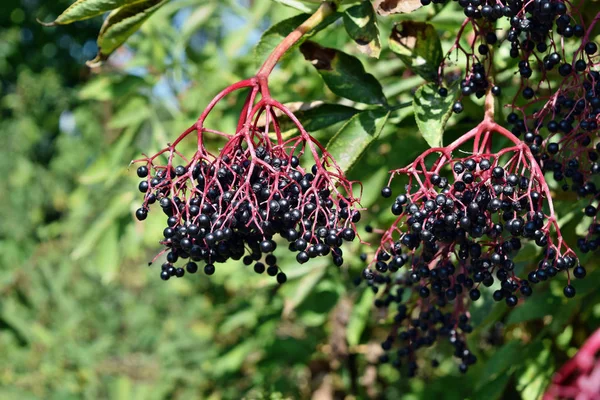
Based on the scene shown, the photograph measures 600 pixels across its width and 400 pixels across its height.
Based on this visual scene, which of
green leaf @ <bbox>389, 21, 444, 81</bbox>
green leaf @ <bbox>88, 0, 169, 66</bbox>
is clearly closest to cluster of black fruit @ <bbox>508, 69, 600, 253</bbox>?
green leaf @ <bbox>389, 21, 444, 81</bbox>

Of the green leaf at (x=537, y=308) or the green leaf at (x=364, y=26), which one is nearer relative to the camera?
the green leaf at (x=364, y=26)

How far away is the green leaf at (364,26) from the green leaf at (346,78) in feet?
0.36

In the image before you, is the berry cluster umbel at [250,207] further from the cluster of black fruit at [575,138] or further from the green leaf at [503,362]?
the green leaf at [503,362]

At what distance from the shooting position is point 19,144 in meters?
4.69

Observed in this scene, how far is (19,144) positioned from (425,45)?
3.85 m

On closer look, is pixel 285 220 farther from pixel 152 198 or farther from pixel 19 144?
pixel 19 144

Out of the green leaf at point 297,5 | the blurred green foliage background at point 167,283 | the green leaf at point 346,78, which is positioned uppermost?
the green leaf at point 297,5

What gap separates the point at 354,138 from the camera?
1.43 meters

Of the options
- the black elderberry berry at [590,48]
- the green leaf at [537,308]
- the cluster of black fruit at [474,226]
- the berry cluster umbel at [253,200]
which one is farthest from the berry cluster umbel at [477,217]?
the green leaf at [537,308]

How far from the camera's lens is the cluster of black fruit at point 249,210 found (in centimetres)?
121

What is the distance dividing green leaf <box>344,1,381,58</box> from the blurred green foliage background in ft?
0.73

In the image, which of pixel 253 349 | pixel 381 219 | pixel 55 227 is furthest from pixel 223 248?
pixel 55 227

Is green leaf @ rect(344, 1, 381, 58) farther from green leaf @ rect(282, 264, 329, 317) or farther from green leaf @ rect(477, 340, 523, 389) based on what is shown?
green leaf @ rect(282, 264, 329, 317)

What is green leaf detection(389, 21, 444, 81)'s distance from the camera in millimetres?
Result: 1476
